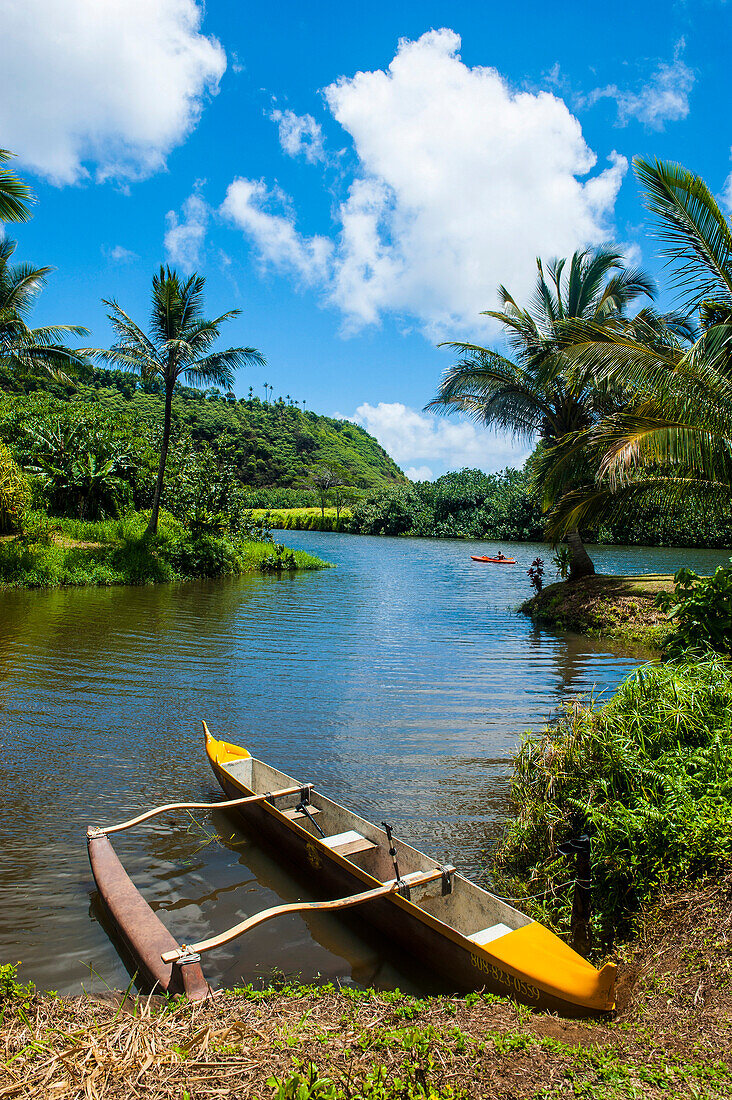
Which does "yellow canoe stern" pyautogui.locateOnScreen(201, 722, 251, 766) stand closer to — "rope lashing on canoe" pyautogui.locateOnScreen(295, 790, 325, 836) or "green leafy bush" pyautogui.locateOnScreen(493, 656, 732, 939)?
Result: "rope lashing on canoe" pyautogui.locateOnScreen(295, 790, 325, 836)

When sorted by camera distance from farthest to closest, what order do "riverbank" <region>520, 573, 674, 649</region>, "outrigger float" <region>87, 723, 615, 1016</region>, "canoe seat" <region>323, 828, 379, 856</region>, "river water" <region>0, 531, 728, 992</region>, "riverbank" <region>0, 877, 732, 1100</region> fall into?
1. "riverbank" <region>520, 573, 674, 649</region>
2. "canoe seat" <region>323, 828, 379, 856</region>
3. "river water" <region>0, 531, 728, 992</region>
4. "outrigger float" <region>87, 723, 615, 1016</region>
5. "riverbank" <region>0, 877, 732, 1100</region>

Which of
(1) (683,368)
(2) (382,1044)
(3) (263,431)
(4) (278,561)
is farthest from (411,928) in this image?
(3) (263,431)

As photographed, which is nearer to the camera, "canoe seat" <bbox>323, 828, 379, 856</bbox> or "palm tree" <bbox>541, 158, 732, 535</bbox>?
"canoe seat" <bbox>323, 828, 379, 856</bbox>

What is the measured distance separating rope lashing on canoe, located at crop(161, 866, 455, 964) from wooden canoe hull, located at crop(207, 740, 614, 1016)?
0.14m

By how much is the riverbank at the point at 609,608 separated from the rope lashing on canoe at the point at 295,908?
34.7 ft

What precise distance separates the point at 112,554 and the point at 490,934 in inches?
848

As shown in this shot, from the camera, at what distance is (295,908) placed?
3.95 m

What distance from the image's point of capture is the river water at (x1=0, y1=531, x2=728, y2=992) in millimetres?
4516

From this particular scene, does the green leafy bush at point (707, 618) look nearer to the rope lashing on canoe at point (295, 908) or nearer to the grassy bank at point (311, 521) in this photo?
the rope lashing on canoe at point (295, 908)

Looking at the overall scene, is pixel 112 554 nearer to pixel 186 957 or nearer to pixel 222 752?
pixel 222 752

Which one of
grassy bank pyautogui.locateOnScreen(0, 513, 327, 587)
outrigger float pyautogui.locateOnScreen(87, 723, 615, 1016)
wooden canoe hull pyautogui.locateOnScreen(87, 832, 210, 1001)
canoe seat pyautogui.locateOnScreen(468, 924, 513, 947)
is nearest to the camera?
outrigger float pyautogui.locateOnScreen(87, 723, 615, 1016)

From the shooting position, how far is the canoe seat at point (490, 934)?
3.75 m

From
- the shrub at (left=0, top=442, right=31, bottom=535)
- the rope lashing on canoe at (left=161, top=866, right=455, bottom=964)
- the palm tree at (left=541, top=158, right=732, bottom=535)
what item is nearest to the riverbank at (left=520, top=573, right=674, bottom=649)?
the palm tree at (left=541, top=158, right=732, bottom=535)

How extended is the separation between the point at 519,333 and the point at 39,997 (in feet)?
60.7
